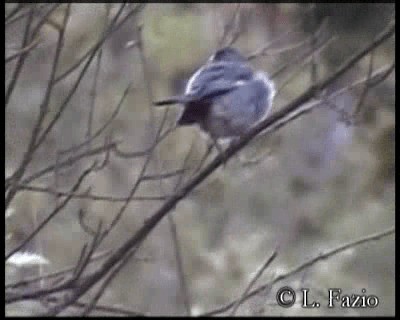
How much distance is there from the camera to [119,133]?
191 inches

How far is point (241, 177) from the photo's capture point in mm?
4562

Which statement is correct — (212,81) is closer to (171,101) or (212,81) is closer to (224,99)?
(224,99)

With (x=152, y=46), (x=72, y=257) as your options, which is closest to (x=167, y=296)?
(x=72, y=257)

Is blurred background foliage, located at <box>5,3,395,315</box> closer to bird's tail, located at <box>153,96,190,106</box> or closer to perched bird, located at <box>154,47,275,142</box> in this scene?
perched bird, located at <box>154,47,275,142</box>

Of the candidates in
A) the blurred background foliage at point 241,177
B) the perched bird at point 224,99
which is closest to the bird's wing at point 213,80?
the perched bird at point 224,99

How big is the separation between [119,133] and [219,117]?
233cm

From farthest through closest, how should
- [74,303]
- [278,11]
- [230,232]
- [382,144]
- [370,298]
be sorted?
[382,144]
[230,232]
[278,11]
[370,298]
[74,303]

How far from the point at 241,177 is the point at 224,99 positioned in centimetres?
201

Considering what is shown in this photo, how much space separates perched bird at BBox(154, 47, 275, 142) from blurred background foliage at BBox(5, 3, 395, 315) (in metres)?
1.58

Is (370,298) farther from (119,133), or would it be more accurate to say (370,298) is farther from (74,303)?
(119,133)

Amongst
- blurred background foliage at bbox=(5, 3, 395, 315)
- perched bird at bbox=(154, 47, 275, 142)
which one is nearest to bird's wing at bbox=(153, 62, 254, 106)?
perched bird at bbox=(154, 47, 275, 142)

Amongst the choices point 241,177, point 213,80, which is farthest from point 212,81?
point 241,177

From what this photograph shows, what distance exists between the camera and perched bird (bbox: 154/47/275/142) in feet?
8.25

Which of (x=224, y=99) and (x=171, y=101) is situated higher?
(x=224, y=99)
